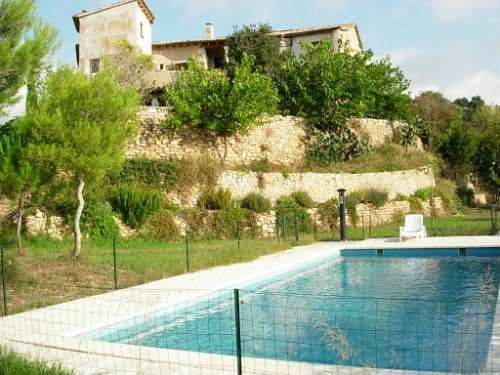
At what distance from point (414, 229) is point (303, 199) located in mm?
4945

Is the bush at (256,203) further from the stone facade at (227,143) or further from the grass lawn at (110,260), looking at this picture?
the stone facade at (227,143)

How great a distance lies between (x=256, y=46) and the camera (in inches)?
1176

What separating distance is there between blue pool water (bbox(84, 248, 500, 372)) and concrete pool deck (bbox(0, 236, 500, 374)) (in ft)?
0.79

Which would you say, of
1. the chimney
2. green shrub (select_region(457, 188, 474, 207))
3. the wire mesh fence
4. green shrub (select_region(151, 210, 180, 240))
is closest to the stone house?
the chimney

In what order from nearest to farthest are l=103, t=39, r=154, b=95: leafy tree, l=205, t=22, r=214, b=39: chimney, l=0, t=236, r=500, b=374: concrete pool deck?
l=0, t=236, r=500, b=374: concrete pool deck, l=103, t=39, r=154, b=95: leafy tree, l=205, t=22, r=214, b=39: chimney

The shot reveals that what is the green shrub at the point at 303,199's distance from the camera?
20703mm

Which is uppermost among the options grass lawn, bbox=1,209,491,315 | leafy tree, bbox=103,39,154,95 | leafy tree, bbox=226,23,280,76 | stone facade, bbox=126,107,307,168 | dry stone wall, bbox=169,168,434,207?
leafy tree, bbox=226,23,280,76

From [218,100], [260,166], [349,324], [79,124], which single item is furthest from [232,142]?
[349,324]

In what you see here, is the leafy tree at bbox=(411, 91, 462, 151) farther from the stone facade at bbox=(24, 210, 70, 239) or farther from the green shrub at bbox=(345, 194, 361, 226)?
the stone facade at bbox=(24, 210, 70, 239)

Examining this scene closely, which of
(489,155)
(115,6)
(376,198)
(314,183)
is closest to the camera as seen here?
(376,198)

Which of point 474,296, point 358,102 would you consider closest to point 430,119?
point 358,102

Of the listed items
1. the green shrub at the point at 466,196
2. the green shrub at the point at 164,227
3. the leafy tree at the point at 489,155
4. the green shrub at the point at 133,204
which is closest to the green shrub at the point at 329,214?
the green shrub at the point at 164,227

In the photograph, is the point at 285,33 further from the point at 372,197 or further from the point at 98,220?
the point at 98,220

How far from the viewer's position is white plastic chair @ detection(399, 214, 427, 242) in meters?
16.7
